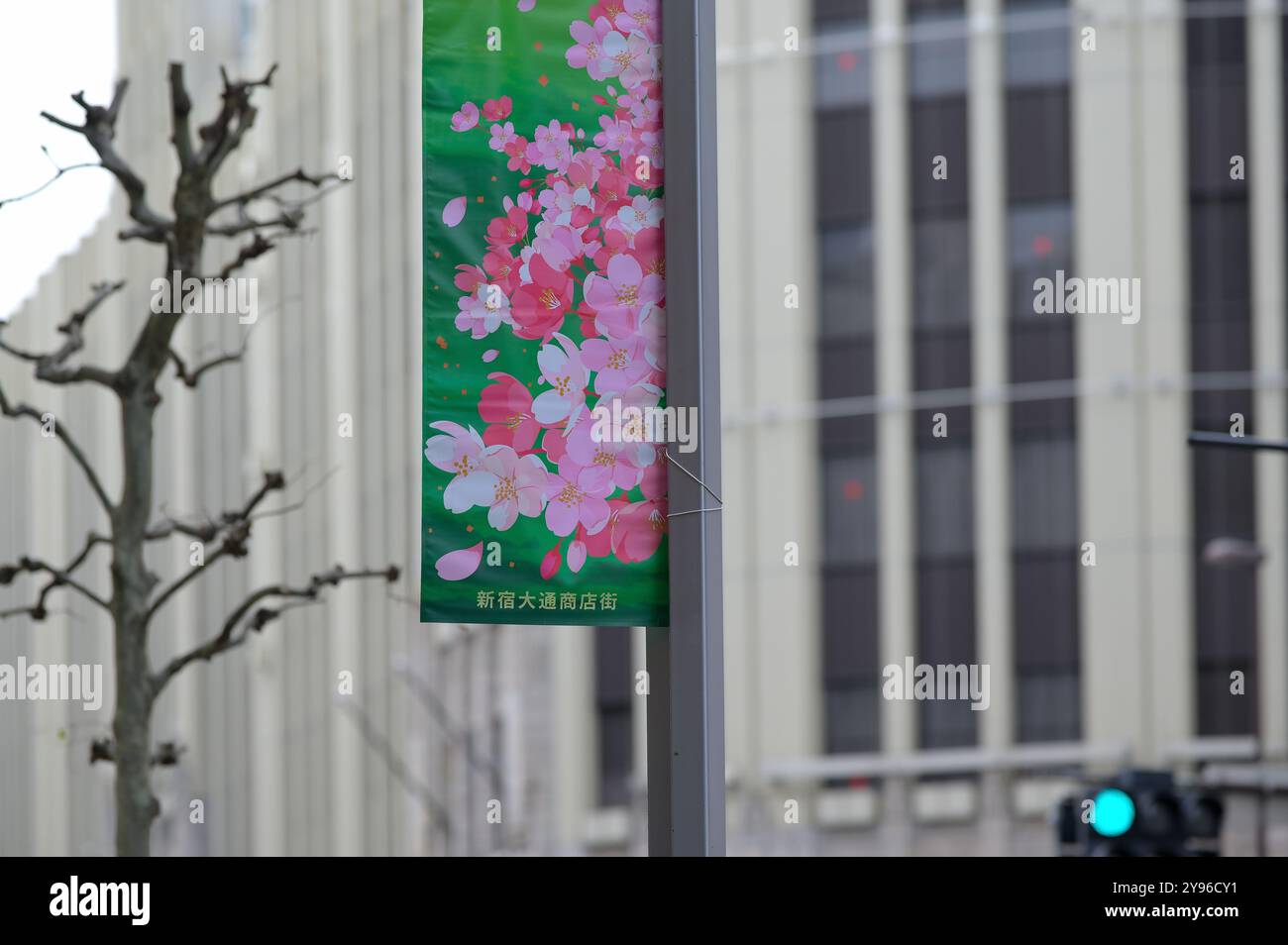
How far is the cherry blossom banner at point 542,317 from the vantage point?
7582 mm

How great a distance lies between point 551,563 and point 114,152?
20.8 ft

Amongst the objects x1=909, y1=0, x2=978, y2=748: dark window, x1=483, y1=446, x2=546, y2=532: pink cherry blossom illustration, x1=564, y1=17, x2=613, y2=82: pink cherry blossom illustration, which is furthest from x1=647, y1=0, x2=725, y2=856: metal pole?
x1=909, y1=0, x2=978, y2=748: dark window

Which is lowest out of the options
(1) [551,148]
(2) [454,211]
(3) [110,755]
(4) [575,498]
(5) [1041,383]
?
(3) [110,755]

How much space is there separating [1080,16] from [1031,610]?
1085 centimetres

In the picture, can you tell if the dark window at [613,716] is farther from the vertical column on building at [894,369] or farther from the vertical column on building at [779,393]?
the vertical column on building at [894,369]

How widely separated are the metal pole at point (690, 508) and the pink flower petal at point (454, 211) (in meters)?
0.73

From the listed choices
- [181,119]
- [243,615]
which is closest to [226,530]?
[243,615]

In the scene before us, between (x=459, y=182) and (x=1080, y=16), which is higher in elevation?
(x=1080, y=16)

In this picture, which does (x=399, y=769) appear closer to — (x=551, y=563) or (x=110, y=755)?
(x=110, y=755)

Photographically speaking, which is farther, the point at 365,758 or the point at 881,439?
the point at 365,758

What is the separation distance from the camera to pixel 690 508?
763cm
